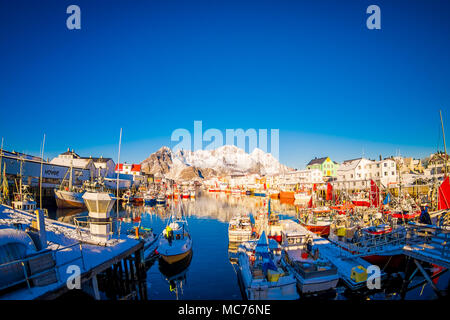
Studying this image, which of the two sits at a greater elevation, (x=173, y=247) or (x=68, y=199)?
(x=68, y=199)

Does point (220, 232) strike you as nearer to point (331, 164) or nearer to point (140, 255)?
point (140, 255)

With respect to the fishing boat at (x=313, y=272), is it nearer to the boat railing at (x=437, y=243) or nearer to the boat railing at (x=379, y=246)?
the boat railing at (x=379, y=246)

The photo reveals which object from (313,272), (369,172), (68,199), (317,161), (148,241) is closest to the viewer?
(313,272)

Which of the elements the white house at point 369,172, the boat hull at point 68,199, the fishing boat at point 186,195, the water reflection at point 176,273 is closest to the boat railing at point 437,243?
the water reflection at point 176,273

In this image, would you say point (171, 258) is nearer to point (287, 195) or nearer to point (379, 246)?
point (379, 246)

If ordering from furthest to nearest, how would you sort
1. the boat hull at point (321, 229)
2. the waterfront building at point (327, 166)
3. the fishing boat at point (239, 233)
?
the waterfront building at point (327, 166), the boat hull at point (321, 229), the fishing boat at point (239, 233)

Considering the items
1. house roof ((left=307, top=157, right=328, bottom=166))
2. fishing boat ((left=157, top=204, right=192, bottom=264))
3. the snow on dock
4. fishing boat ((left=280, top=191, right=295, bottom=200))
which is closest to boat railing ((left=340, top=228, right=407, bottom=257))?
fishing boat ((left=157, top=204, right=192, bottom=264))

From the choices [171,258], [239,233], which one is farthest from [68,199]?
[171,258]

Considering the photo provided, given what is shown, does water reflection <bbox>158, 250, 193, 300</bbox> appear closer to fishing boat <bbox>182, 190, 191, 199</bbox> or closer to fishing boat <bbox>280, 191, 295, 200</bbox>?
fishing boat <bbox>280, 191, 295, 200</bbox>

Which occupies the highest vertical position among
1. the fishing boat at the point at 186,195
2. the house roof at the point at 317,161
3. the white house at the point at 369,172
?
the house roof at the point at 317,161

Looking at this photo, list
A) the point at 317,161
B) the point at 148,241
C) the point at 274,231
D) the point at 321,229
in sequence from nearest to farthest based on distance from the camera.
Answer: the point at 148,241 → the point at 274,231 → the point at 321,229 → the point at 317,161

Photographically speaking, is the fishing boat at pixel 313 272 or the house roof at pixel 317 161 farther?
the house roof at pixel 317 161

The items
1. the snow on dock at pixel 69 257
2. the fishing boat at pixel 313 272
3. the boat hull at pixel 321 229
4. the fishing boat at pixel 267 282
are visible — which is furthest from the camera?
the boat hull at pixel 321 229

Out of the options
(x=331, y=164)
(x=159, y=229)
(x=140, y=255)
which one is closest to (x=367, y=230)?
(x=140, y=255)
